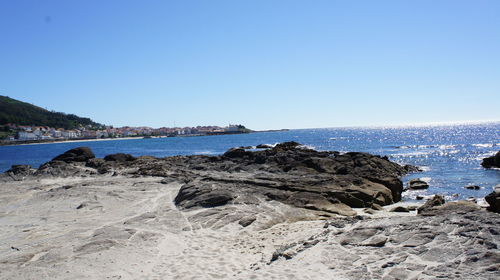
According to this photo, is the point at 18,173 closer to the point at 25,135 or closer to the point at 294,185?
the point at 294,185

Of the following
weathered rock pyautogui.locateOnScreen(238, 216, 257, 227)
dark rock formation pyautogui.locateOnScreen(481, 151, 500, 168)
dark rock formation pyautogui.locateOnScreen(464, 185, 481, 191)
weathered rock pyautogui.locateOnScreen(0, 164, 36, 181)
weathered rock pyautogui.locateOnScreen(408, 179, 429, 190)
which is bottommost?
dark rock formation pyautogui.locateOnScreen(464, 185, 481, 191)

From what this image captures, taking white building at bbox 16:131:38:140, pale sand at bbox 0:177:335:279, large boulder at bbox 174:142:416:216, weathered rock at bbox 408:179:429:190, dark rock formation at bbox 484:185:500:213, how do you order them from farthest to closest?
white building at bbox 16:131:38:140 < weathered rock at bbox 408:179:429:190 < large boulder at bbox 174:142:416:216 < dark rock formation at bbox 484:185:500:213 < pale sand at bbox 0:177:335:279

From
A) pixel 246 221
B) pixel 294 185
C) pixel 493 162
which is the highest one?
pixel 294 185

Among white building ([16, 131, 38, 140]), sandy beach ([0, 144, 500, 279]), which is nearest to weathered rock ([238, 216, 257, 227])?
sandy beach ([0, 144, 500, 279])

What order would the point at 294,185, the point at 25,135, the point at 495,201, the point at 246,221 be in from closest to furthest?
the point at 246,221, the point at 495,201, the point at 294,185, the point at 25,135

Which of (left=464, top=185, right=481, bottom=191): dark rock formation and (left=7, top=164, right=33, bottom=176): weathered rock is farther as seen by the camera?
(left=7, top=164, right=33, bottom=176): weathered rock

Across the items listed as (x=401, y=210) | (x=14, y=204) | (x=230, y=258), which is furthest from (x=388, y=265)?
(x=14, y=204)

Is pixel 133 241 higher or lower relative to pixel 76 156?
lower

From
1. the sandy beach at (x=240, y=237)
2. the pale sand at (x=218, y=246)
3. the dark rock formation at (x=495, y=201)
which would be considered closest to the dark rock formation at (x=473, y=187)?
the sandy beach at (x=240, y=237)

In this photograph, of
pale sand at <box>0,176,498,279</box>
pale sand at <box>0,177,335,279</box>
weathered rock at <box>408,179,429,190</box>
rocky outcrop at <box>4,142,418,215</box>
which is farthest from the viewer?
weathered rock at <box>408,179,429,190</box>

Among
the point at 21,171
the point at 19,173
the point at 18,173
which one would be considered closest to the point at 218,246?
the point at 19,173

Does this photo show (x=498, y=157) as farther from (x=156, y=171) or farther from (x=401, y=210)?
(x=156, y=171)

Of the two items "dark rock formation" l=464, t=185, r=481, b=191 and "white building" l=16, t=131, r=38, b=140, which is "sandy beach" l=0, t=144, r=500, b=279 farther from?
"white building" l=16, t=131, r=38, b=140

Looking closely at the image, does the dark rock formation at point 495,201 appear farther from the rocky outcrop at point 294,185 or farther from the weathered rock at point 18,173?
the weathered rock at point 18,173
